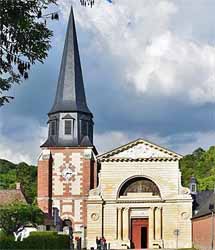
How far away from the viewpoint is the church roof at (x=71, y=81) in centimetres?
6016

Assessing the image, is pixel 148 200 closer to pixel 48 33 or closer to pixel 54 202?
pixel 54 202

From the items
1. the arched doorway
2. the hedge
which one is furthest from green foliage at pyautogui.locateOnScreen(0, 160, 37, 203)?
the hedge

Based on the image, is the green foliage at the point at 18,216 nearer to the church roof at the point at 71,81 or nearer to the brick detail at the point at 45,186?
the brick detail at the point at 45,186

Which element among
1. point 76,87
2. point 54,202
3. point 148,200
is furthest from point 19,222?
point 76,87

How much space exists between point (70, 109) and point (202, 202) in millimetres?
14473

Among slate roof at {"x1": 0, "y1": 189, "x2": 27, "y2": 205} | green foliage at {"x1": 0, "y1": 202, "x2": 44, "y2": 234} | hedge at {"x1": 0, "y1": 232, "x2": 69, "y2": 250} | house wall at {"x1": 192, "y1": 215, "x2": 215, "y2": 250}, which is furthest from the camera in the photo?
slate roof at {"x1": 0, "y1": 189, "x2": 27, "y2": 205}

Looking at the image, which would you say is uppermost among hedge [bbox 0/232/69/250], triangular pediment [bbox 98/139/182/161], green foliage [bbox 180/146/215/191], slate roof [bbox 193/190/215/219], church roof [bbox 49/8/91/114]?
church roof [bbox 49/8/91/114]

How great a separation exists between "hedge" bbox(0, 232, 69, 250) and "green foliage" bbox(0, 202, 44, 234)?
4929 millimetres

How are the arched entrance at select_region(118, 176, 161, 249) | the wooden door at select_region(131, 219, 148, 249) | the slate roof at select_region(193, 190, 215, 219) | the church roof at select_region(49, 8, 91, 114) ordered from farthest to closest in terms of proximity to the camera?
the church roof at select_region(49, 8, 91, 114) < the wooden door at select_region(131, 219, 148, 249) < the arched entrance at select_region(118, 176, 161, 249) < the slate roof at select_region(193, 190, 215, 219)

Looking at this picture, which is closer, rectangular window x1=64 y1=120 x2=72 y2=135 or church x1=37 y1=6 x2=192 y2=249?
church x1=37 y1=6 x2=192 y2=249

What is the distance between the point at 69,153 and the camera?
57781 millimetres

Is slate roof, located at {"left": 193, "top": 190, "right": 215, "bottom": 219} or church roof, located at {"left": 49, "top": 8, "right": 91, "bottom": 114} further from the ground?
church roof, located at {"left": 49, "top": 8, "right": 91, "bottom": 114}

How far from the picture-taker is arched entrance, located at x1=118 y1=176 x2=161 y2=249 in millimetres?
57031

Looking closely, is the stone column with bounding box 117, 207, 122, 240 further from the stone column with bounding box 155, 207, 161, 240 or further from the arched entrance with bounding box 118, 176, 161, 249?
the stone column with bounding box 155, 207, 161, 240
